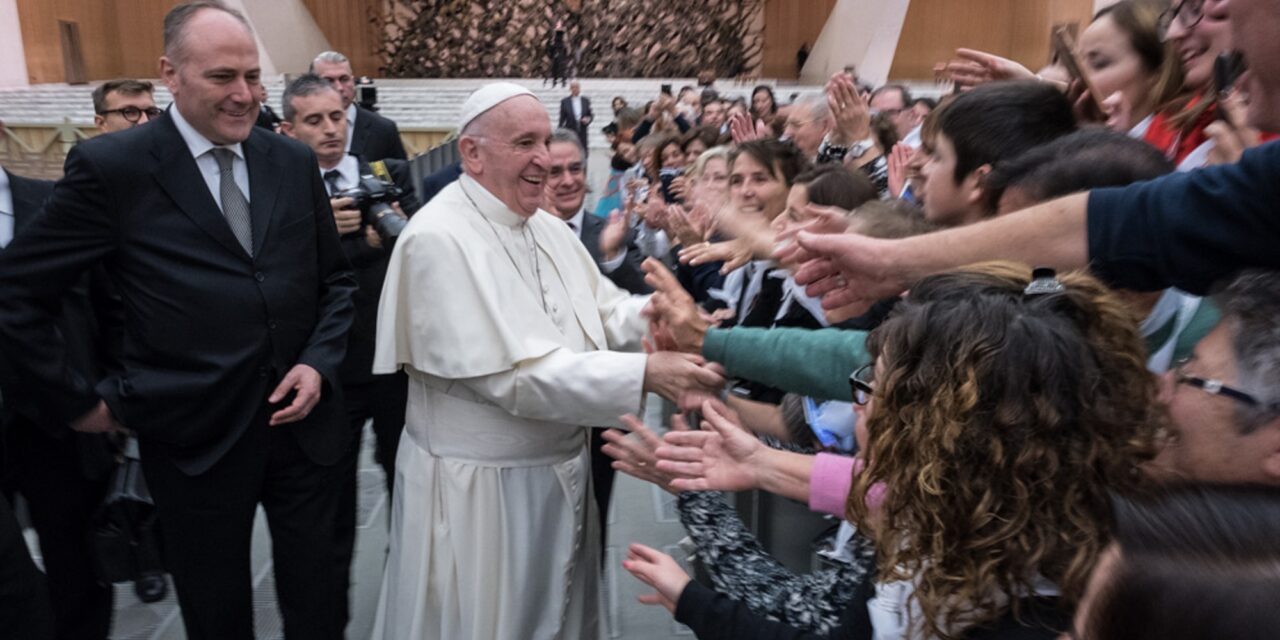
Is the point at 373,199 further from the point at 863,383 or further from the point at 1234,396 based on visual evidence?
the point at 1234,396

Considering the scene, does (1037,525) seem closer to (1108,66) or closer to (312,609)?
(1108,66)

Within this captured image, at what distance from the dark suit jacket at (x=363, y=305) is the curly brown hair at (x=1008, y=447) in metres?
2.62

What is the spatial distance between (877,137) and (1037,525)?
392 cm

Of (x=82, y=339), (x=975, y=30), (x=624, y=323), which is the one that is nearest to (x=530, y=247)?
(x=624, y=323)

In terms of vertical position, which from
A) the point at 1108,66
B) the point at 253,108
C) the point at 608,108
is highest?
the point at 1108,66

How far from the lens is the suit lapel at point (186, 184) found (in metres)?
2.42

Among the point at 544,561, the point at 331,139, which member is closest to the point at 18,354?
the point at 544,561

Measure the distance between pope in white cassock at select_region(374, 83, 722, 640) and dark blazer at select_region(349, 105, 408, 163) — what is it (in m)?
2.59

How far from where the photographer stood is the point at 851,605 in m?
1.44

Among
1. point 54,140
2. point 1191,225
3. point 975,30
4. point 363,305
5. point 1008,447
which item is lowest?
point 54,140

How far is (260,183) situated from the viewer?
2.59 meters

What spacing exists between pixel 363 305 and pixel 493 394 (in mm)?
1450

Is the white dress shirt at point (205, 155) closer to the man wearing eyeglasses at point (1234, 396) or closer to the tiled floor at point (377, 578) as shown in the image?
the tiled floor at point (377, 578)

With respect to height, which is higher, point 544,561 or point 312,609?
point 544,561
